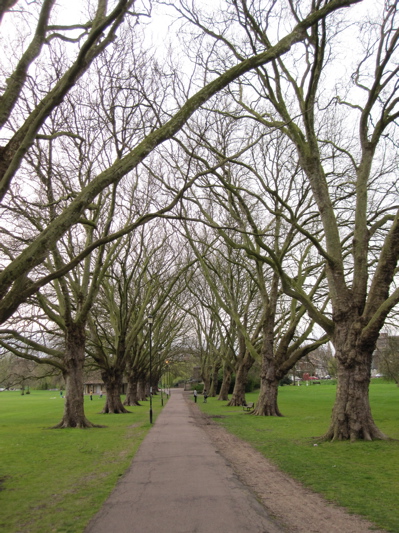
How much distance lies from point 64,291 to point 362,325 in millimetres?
11284

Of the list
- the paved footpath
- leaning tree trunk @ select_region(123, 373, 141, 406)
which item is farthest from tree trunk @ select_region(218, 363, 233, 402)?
the paved footpath

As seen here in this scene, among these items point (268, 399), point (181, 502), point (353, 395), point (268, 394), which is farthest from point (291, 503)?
point (268, 399)

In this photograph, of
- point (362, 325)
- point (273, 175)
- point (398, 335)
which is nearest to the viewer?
point (362, 325)

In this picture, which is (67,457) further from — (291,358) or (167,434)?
(291,358)

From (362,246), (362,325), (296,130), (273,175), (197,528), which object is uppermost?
(273,175)

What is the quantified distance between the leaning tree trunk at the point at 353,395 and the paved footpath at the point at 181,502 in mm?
3739

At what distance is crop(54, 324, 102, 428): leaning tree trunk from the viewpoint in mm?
18031

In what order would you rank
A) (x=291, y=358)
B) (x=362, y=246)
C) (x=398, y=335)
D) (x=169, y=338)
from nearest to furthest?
(x=362, y=246) < (x=291, y=358) < (x=398, y=335) < (x=169, y=338)

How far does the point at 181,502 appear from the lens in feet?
19.5

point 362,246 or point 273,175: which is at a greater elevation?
point 273,175

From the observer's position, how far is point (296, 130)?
1334 centimetres

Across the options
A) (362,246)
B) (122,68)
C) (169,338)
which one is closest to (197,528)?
(362,246)

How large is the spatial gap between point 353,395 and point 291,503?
6015 millimetres

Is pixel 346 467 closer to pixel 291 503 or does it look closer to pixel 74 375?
pixel 291 503
